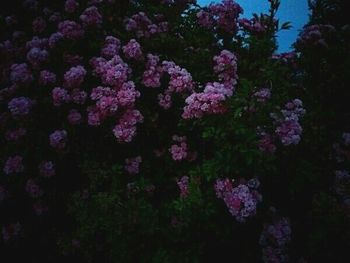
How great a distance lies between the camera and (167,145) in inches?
150

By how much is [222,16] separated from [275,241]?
290cm

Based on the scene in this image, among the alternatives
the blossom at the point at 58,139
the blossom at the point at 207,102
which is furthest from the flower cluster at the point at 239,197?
the blossom at the point at 58,139

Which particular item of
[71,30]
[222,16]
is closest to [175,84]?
[71,30]

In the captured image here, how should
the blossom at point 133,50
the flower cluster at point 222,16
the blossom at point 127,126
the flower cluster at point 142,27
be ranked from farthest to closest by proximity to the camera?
1. the flower cluster at point 222,16
2. the flower cluster at point 142,27
3. the blossom at point 133,50
4. the blossom at point 127,126

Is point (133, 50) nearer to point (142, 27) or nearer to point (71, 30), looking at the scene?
point (142, 27)

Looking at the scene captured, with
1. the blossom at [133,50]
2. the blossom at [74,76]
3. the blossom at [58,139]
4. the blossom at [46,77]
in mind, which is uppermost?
the blossom at [133,50]

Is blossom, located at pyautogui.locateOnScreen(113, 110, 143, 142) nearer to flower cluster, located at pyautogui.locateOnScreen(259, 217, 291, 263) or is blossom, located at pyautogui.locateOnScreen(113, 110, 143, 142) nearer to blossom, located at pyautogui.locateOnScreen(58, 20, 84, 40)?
blossom, located at pyautogui.locateOnScreen(58, 20, 84, 40)

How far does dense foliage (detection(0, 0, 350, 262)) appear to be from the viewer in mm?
3057

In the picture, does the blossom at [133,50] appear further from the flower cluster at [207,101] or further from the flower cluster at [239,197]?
the flower cluster at [239,197]

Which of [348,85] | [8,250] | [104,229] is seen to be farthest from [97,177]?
[348,85]

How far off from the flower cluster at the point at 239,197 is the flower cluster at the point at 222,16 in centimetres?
237

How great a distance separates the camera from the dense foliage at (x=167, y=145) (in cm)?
306

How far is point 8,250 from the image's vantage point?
380 cm

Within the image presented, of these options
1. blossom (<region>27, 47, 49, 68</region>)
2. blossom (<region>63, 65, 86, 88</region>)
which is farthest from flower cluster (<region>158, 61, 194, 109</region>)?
blossom (<region>27, 47, 49, 68</region>)
